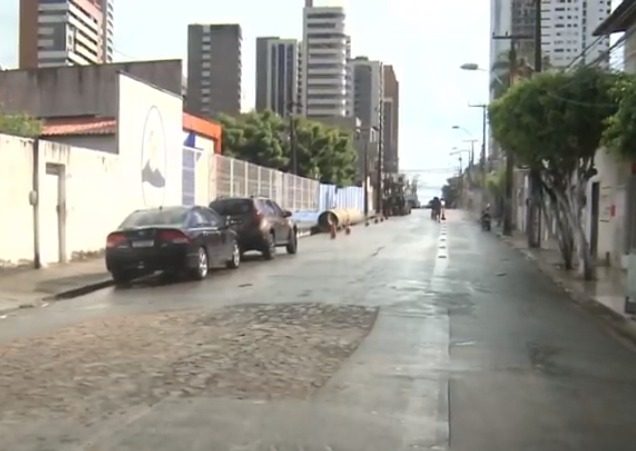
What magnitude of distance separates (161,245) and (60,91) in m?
18.8

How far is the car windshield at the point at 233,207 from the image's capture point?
26141 mm

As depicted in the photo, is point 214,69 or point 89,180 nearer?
point 89,180

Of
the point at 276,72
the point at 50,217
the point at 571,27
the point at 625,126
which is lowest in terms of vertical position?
the point at 50,217

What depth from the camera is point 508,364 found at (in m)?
10.4

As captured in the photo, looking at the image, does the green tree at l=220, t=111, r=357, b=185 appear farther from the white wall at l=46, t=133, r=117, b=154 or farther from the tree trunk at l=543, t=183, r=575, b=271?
the tree trunk at l=543, t=183, r=575, b=271

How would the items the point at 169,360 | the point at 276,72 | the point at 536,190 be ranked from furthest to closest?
the point at 276,72 < the point at 536,190 < the point at 169,360

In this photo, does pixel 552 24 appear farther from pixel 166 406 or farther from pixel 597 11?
pixel 166 406

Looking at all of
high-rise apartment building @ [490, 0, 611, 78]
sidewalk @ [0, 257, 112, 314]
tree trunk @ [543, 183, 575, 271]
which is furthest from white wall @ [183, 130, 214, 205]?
tree trunk @ [543, 183, 575, 271]

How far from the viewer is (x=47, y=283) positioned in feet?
63.0

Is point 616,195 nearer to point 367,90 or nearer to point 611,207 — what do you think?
point 611,207

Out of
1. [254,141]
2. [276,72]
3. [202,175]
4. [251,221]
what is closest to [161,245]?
[251,221]

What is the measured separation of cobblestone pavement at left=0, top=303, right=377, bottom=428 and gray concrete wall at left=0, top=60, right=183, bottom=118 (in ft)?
75.8

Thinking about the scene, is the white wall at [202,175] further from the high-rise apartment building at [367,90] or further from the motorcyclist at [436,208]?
the high-rise apartment building at [367,90]

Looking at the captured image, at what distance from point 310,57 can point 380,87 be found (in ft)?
129
